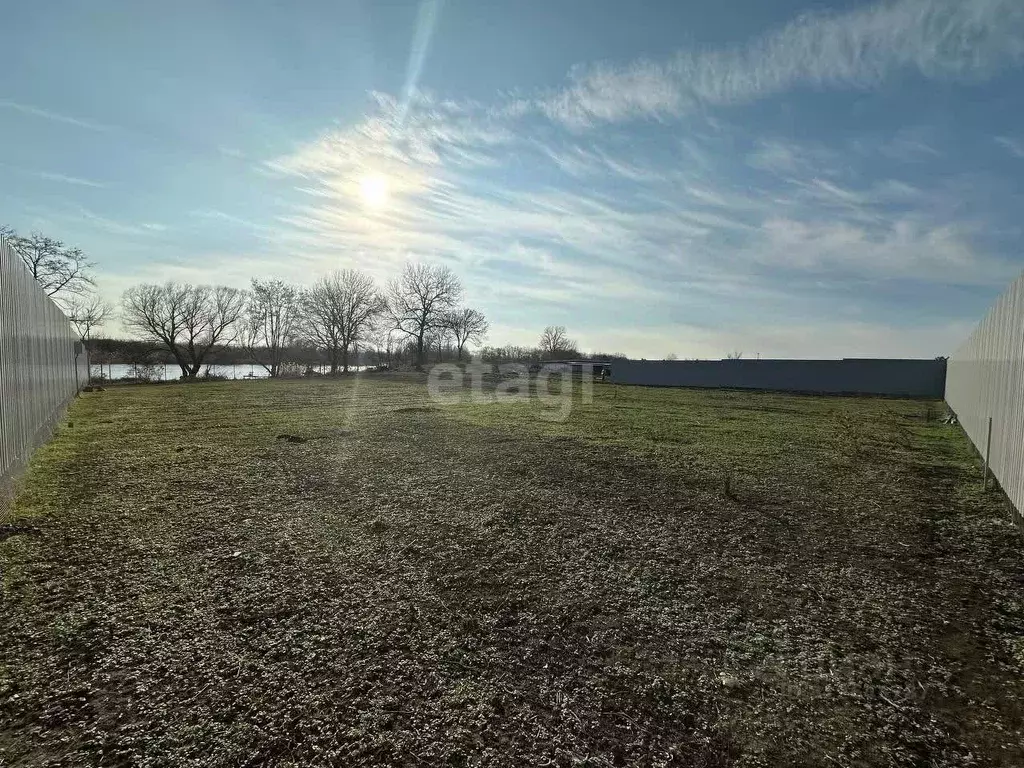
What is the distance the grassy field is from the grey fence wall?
584 millimetres

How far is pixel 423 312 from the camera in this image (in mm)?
48844

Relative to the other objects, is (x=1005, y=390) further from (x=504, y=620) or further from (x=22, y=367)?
(x=22, y=367)

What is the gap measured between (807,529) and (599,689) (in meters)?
3.52

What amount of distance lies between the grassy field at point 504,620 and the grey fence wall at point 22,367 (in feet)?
1.92

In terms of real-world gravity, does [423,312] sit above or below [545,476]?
above

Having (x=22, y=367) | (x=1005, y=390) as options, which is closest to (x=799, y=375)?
(x=1005, y=390)

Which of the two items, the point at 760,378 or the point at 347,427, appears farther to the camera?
the point at 760,378

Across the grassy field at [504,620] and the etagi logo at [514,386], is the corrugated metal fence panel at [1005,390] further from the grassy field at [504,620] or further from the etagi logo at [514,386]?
the etagi logo at [514,386]

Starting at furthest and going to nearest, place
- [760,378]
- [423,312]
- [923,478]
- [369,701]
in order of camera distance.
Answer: [423,312] → [760,378] → [923,478] → [369,701]

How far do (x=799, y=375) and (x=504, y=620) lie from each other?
118ft

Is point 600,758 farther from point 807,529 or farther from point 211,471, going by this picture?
point 211,471

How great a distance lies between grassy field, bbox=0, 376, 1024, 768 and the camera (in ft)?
6.84

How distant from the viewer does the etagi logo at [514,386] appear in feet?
63.3

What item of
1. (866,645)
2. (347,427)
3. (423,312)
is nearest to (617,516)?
(866,645)
